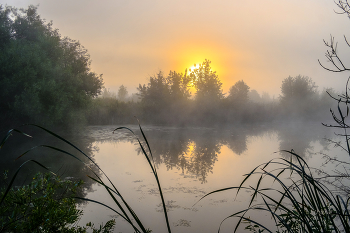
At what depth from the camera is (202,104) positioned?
26000 mm

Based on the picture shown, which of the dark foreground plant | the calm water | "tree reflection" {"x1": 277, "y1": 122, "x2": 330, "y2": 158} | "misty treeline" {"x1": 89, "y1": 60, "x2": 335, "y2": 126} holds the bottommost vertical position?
the calm water

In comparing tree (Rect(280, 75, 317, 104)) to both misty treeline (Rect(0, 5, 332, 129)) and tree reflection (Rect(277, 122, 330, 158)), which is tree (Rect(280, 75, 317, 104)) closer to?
misty treeline (Rect(0, 5, 332, 129))

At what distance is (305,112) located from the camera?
29047 mm

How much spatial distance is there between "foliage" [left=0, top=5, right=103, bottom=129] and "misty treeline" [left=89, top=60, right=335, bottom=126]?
8643mm

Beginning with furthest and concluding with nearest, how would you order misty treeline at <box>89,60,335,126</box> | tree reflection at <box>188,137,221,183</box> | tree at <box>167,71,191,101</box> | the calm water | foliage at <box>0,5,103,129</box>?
tree at <box>167,71,191,101</box>
misty treeline at <box>89,60,335,126</box>
foliage at <box>0,5,103,129</box>
tree reflection at <box>188,137,221,183</box>
the calm water

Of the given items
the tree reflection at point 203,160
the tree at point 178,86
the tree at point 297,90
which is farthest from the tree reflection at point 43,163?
the tree at point 297,90

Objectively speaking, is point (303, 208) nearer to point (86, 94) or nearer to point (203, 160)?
point (203, 160)

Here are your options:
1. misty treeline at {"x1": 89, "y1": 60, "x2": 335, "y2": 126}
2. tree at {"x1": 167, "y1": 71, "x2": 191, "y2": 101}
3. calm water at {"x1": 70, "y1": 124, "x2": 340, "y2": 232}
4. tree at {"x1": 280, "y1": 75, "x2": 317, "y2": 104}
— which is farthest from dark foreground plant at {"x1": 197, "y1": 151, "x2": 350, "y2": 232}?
tree at {"x1": 280, "y1": 75, "x2": 317, "y2": 104}

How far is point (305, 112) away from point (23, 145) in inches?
1132

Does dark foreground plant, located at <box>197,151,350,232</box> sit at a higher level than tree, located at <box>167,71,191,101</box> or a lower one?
lower

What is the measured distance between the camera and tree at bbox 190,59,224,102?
2712cm

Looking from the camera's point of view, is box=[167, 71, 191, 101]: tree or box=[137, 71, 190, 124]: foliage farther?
box=[167, 71, 191, 101]: tree

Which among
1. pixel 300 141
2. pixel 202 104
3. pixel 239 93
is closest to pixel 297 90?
pixel 239 93

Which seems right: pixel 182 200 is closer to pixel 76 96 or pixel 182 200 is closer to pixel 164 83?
pixel 76 96
